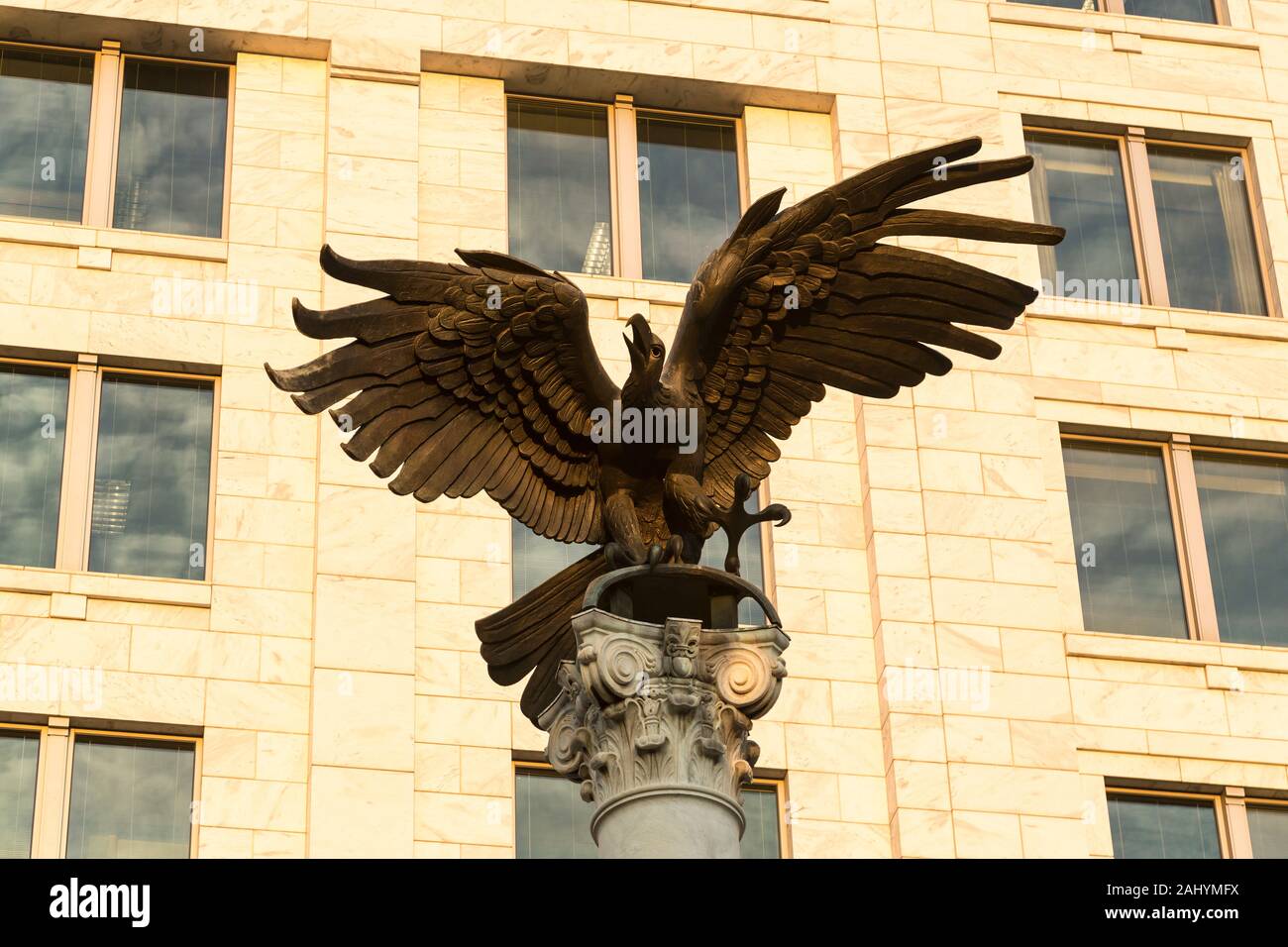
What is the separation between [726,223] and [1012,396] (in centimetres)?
403

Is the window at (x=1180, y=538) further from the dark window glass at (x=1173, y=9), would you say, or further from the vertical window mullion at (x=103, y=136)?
the vertical window mullion at (x=103, y=136)

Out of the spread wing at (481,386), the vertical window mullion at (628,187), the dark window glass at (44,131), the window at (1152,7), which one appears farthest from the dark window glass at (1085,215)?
the spread wing at (481,386)

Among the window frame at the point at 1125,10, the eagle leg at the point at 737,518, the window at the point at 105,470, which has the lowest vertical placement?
the eagle leg at the point at 737,518

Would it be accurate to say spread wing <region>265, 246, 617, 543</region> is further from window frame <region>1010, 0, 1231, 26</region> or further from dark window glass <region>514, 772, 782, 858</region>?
window frame <region>1010, 0, 1231, 26</region>

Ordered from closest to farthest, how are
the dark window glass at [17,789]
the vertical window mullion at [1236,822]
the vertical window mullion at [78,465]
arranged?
the dark window glass at [17,789], the vertical window mullion at [78,465], the vertical window mullion at [1236,822]

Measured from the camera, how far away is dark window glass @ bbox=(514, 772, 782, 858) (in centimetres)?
2688

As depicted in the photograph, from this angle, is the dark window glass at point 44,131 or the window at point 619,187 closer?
the dark window glass at point 44,131

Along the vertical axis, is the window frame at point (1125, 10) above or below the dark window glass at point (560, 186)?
above

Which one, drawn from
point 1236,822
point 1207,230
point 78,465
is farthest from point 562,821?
point 1207,230

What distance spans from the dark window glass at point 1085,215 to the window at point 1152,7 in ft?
6.99

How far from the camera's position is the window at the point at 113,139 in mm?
30469

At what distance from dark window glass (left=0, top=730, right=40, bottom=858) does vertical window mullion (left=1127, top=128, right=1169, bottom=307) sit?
1453 centimetres

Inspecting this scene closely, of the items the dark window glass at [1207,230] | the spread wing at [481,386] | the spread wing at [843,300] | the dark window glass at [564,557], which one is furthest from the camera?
the dark window glass at [1207,230]
